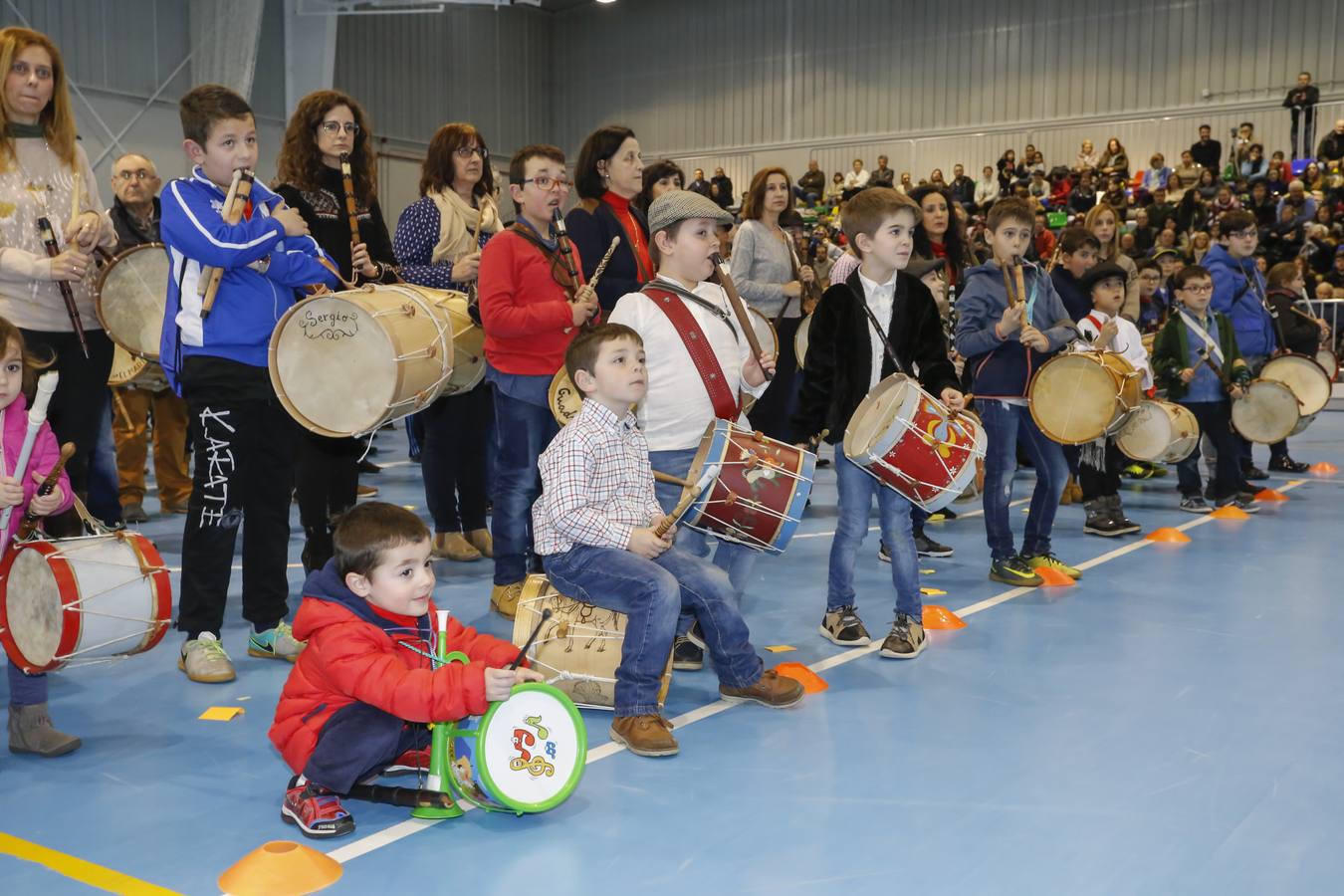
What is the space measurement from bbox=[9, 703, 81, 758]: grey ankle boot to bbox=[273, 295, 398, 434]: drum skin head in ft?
3.96

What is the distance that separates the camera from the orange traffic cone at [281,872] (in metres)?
2.51

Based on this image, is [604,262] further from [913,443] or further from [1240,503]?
[1240,503]

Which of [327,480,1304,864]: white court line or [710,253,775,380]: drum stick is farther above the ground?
[710,253,775,380]: drum stick

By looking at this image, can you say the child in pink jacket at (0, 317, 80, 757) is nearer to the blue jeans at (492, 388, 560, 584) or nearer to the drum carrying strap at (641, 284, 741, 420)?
the blue jeans at (492, 388, 560, 584)

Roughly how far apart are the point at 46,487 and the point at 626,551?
1.64m

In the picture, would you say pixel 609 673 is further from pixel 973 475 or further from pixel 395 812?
pixel 973 475

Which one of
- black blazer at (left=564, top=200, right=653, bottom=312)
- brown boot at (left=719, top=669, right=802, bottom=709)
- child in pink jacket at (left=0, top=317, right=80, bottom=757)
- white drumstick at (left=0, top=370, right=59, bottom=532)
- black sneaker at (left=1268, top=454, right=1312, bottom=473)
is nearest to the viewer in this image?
white drumstick at (left=0, top=370, right=59, bottom=532)

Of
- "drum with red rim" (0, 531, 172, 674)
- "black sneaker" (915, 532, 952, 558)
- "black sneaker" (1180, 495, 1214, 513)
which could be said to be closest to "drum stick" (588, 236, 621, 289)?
"drum with red rim" (0, 531, 172, 674)

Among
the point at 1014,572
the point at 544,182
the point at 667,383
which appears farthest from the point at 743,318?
the point at 1014,572

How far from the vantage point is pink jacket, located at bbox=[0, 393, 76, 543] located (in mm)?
3352

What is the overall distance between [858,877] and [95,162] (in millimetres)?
19657

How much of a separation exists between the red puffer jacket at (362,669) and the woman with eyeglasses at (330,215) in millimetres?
1841

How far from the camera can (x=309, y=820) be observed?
2816 millimetres

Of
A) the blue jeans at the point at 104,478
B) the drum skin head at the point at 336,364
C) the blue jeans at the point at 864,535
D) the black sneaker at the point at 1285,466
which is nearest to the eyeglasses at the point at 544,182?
the drum skin head at the point at 336,364
